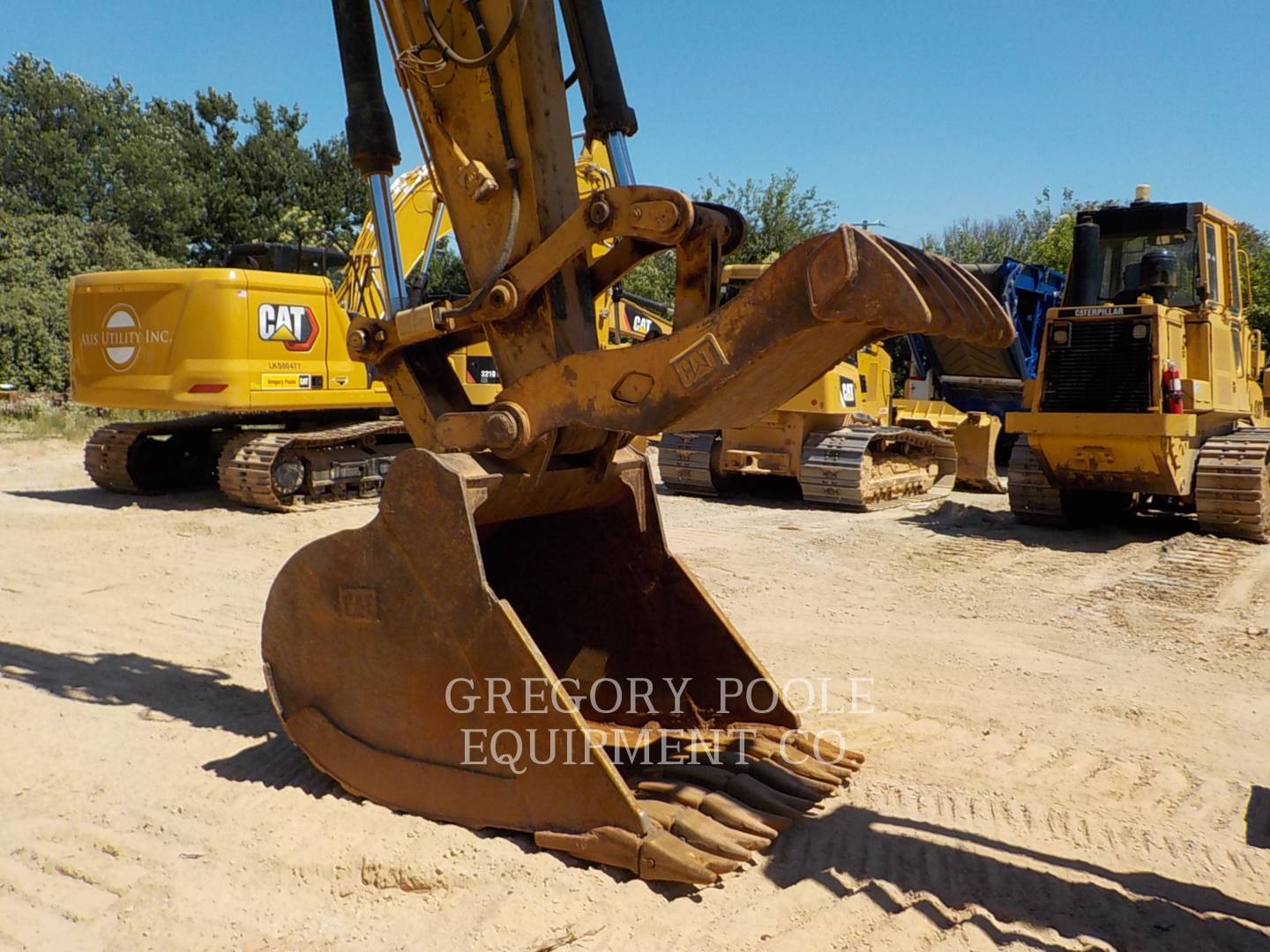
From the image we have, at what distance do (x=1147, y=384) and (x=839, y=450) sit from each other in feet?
10.1

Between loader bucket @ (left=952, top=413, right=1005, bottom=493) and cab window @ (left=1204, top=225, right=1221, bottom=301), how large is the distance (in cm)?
319

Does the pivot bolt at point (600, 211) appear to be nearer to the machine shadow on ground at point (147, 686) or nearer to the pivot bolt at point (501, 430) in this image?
the pivot bolt at point (501, 430)

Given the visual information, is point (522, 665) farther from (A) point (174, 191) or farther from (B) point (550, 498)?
(A) point (174, 191)

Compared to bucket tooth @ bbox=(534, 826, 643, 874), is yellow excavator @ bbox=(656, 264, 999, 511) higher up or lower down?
higher up

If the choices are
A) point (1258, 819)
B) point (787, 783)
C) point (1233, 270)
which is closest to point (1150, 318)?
point (1233, 270)

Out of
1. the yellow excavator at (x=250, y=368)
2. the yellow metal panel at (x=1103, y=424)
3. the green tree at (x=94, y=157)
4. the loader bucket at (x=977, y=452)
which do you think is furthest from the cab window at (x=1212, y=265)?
the green tree at (x=94, y=157)

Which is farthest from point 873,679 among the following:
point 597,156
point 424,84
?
point 597,156

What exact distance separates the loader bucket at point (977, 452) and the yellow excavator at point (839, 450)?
1cm

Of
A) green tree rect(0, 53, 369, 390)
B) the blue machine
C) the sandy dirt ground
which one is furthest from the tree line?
the sandy dirt ground

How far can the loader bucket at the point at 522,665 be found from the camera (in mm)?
2863

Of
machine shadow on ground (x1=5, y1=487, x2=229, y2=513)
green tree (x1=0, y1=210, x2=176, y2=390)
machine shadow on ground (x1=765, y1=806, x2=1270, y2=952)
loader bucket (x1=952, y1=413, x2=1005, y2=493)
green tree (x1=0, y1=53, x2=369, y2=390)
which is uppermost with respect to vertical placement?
green tree (x1=0, y1=53, x2=369, y2=390)

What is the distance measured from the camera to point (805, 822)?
3264 millimetres

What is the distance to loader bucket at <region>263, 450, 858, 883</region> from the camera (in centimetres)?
286

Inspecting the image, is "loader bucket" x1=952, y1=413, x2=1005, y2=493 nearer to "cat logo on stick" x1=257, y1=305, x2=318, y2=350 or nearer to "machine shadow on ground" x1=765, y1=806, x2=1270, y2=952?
"cat logo on stick" x1=257, y1=305, x2=318, y2=350
